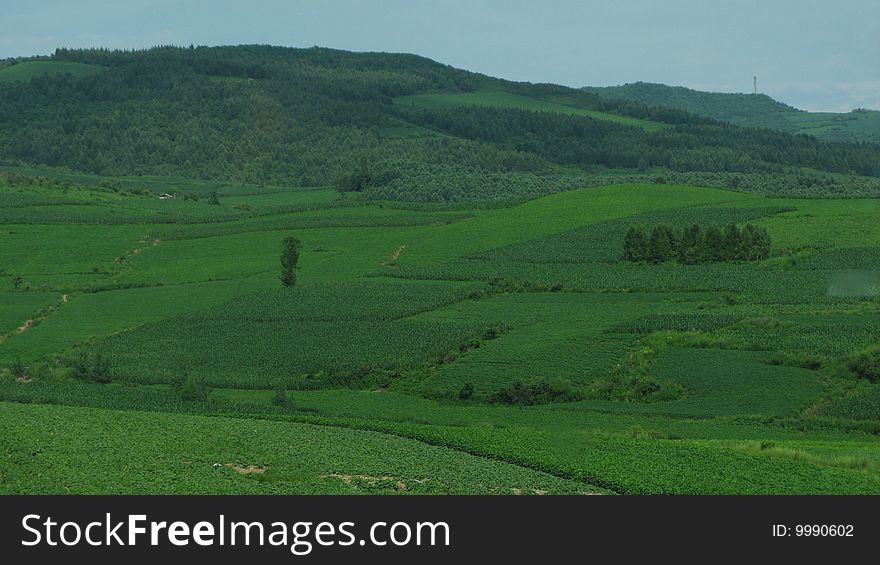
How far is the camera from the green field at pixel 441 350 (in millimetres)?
36312

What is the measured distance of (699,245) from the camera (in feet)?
323

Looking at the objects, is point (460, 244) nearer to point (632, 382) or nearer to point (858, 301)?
point (858, 301)

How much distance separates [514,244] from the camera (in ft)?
357

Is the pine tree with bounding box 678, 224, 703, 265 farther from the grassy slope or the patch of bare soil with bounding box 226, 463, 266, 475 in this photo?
the patch of bare soil with bounding box 226, 463, 266, 475

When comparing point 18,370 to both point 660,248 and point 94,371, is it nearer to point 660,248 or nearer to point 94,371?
point 94,371

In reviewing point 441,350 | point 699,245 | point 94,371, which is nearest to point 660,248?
point 699,245

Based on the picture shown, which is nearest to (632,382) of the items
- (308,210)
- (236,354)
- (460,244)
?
(236,354)

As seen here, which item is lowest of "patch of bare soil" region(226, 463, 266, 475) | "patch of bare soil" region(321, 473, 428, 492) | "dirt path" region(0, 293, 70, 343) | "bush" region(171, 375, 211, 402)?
"bush" region(171, 375, 211, 402)

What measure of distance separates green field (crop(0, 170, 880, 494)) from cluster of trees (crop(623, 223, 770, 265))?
174 centimetres

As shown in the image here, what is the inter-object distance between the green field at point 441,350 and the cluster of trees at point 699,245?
1735 mm

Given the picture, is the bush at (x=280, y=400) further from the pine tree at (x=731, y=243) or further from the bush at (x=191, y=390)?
the pine tree at (x=731, y=243)

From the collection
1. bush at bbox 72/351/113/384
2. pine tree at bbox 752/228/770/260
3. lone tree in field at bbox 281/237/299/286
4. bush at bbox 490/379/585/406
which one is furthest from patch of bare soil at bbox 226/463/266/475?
pine tree at bbox 752/228/770/260

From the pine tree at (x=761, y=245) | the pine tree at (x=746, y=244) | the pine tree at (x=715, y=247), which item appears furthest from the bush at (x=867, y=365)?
the pine tree at (x=715, y=247)

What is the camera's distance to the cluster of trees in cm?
9762
